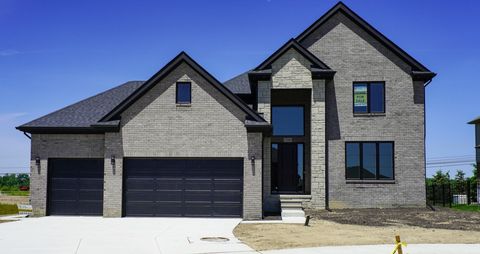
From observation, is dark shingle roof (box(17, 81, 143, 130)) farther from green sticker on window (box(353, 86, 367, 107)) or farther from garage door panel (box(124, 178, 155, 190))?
green sticker on window (box(353, 86, 367, 107))

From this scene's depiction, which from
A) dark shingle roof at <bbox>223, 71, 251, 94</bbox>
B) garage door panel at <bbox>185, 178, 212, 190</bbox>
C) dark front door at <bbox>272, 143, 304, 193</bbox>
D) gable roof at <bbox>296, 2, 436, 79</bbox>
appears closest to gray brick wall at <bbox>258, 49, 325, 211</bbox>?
dark front door at <bbox>272, 143, 304, 193</bbox>

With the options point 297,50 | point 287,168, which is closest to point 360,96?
point 297,50

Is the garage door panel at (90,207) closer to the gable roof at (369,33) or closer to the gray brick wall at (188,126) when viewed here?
the gray brick wall at (188,126)

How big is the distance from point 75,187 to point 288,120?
37.4 ft

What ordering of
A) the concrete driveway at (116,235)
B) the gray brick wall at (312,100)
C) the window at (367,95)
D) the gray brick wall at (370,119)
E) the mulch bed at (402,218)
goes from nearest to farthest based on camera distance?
the concrete driveway at (116,235)
the mulch bed at (402,218)
the gray brick wall at (312,100)
the gray brick wall at (370,119)
the window at (367,95)

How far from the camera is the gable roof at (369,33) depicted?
26.6 m

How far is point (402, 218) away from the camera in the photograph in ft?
70.7

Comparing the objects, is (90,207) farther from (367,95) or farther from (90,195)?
(367,95)

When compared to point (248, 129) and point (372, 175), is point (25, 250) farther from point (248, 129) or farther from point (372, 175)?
point (372, 175)

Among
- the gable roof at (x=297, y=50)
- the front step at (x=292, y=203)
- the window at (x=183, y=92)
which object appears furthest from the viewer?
the gable roof at (x=297, y=50)

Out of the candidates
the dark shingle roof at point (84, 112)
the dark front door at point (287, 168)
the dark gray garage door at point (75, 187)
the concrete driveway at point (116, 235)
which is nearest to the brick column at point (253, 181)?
the concrete driveway at point (116, 235)

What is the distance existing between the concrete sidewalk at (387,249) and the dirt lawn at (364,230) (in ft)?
2.65

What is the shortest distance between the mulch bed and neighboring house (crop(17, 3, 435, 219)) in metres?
1.54

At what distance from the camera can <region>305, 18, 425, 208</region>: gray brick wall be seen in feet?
86.0
